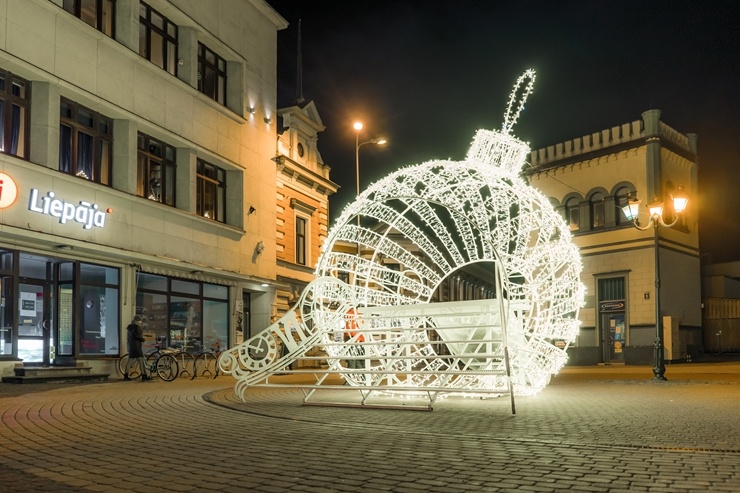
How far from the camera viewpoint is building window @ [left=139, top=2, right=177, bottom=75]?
75.2 ft

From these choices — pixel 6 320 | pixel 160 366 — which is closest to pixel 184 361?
pixel 160 366

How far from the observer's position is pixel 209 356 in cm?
2394

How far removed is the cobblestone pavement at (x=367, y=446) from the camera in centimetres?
566

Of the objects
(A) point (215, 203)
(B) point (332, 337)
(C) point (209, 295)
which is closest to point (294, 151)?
(A) point (215, 203)

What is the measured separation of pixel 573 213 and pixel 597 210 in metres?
1.40

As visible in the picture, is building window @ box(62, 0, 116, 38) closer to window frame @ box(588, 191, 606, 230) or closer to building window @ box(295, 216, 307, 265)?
building window @ box(295, 216, 307, 265)

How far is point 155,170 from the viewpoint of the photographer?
23297 mm

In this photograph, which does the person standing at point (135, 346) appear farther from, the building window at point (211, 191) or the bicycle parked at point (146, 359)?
the building window at point (211, 191)

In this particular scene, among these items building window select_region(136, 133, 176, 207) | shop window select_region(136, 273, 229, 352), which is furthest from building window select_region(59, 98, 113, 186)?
shop window select_region(136, 273, 229, 352)

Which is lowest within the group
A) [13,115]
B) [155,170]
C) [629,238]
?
[629,238]

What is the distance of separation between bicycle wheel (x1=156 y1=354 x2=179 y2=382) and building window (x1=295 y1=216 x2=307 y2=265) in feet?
41.5

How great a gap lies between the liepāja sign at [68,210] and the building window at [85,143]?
0.93 meters

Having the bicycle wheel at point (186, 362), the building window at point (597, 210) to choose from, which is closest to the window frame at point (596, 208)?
the building window at point (597, 210)

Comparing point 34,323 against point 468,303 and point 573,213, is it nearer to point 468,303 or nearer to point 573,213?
point 468,303
